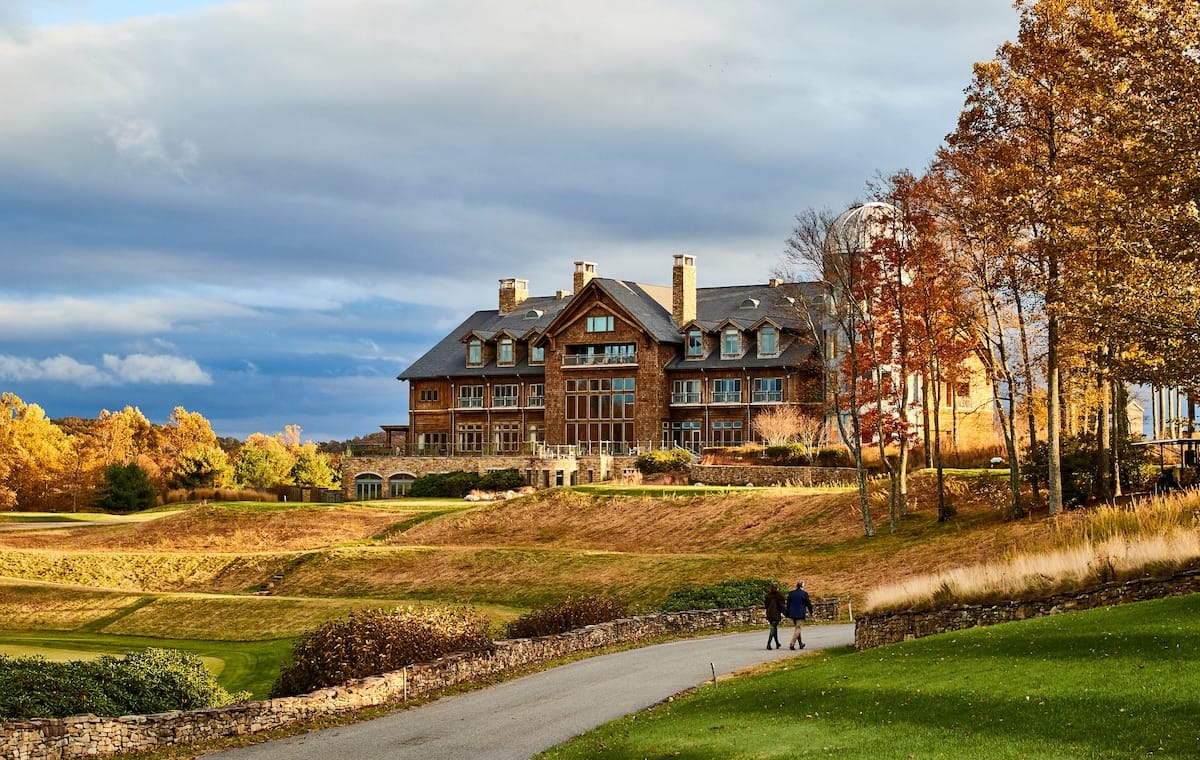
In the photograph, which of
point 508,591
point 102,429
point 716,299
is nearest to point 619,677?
point 508,591

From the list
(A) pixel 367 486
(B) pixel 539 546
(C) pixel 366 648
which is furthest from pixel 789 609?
(A) pixel 367 486

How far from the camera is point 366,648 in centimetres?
2372

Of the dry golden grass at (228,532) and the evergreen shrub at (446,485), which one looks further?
the evergreen shrub at (446,485)

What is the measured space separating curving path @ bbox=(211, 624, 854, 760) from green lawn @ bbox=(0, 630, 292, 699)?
828 cm

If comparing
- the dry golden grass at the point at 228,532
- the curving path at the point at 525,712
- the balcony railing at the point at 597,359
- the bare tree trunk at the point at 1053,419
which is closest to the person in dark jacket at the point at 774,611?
the curving path at the point at 525,712

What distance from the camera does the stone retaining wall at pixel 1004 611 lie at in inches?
881

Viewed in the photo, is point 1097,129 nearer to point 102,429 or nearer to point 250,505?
point 250,505

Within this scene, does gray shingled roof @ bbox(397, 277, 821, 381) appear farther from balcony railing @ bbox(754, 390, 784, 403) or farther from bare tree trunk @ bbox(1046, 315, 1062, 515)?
bare tree trunk @ bbox(1046, 315, 1062, 515)

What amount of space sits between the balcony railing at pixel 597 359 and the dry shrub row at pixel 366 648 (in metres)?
59.0

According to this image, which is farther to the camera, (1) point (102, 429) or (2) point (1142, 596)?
(1) point (102, 429)

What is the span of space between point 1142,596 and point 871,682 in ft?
21.7

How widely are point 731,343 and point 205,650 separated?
49958 mm

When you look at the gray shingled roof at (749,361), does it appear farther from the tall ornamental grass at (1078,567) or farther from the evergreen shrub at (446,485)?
the tall ornamental grass at (1078,567)

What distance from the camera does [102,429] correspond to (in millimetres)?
103938
